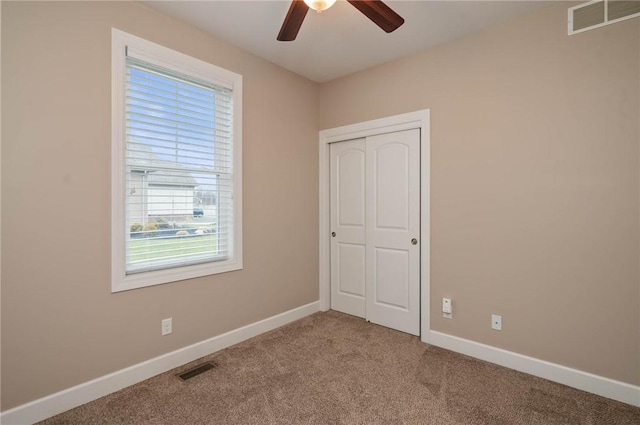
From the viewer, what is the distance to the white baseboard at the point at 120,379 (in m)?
1.81

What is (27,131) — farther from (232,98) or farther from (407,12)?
(407,12)

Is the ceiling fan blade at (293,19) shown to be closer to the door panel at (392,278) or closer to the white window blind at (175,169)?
the white window blind at (175,169)

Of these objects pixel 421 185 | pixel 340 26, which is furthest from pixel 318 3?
pixel 421 185

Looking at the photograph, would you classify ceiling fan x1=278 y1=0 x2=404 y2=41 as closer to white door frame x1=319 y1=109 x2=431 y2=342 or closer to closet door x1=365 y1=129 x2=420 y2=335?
white door frame x1=319 y1=109 x2=431 y2=342

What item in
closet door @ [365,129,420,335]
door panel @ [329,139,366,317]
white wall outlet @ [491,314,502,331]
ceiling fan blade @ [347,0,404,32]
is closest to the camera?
ceiling fan blade @ [347,0,404,32]

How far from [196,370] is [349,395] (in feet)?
3.87

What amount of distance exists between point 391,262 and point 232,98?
220cm

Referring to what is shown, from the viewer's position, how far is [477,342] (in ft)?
8.66

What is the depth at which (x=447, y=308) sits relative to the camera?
279 centimetres

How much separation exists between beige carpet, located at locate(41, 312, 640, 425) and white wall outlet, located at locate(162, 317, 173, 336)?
30 cm

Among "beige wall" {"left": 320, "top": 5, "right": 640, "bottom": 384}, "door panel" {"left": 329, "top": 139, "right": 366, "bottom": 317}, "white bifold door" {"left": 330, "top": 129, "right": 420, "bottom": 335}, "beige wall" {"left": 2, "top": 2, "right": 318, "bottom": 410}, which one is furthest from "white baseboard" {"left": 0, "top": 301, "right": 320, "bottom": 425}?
"beige wall" {"left": 320, "top": 5, "right": 640, "bottom": 384}

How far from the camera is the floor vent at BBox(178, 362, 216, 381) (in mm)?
2326

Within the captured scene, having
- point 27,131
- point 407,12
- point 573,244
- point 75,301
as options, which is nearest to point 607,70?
point 573,244

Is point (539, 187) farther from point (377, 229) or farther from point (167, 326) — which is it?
point (167, 326)
